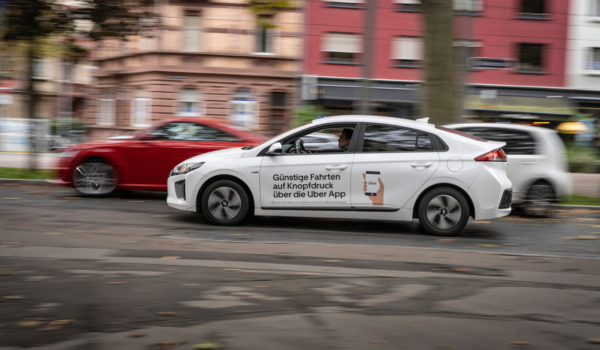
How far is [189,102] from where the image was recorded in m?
31.0

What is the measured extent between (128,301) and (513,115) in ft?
91.6

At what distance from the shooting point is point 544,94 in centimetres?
3028

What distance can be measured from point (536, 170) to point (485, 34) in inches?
869

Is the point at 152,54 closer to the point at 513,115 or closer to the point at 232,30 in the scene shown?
the point at 232,30

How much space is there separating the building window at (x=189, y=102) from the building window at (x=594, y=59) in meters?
18.2

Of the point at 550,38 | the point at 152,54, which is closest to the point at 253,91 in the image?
the point at 152,54

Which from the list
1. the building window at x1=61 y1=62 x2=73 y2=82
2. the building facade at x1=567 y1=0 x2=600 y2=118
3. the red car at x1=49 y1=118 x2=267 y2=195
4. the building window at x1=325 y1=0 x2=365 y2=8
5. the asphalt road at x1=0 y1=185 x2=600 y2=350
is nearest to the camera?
the asphalt road at x1=0 y1=185 x2=600 y2=350

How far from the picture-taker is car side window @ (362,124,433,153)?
27.3 feet

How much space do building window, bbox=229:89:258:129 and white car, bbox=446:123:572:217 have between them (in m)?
20.9

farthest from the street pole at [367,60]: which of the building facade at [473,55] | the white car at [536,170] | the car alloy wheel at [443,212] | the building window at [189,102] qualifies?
the building window at [189,102]

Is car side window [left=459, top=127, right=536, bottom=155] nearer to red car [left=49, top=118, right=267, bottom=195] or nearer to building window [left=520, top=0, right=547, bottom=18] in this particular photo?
red car [left=49, top=118, right=267, bottom=195]

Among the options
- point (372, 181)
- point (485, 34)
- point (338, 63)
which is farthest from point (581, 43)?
point (372, 181)

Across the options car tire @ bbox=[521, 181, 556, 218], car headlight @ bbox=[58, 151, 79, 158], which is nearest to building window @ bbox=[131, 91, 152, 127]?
car headlight @ bbox=[58, 151, 79, 158]

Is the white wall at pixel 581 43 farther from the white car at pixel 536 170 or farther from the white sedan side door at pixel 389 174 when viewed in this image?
the white sedan side door at pixel 389 174
